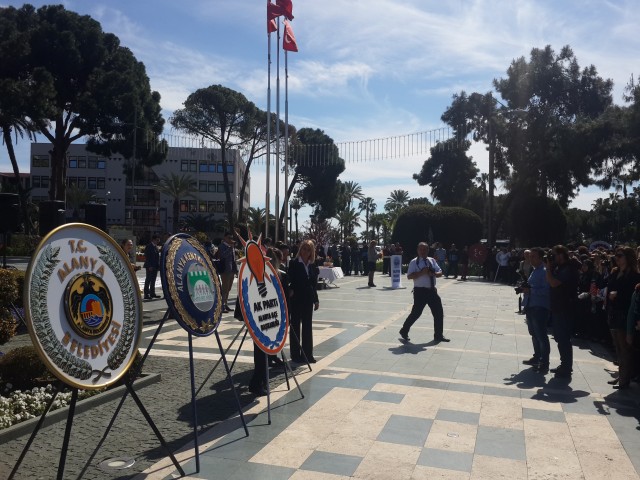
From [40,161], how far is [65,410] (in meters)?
78.4

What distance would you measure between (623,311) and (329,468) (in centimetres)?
456

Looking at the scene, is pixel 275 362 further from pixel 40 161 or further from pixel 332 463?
pixel 40 161

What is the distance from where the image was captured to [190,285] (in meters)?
4.80

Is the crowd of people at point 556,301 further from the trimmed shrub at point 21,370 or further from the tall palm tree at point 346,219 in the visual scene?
the tall palm tree at point 346,219

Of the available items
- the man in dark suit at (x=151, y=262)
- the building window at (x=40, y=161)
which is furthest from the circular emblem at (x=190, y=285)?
the building window at (x=40, y=161)

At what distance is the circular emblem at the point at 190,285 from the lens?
4.55 metres

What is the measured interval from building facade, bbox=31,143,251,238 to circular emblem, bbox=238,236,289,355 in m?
68.8

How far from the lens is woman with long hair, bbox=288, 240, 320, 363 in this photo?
27.0 ft

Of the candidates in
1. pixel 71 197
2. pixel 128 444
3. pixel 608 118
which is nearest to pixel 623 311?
pixel 128 444

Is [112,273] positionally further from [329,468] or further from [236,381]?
[236,381]

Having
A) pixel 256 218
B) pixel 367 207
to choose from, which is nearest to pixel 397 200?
pixel 367 207

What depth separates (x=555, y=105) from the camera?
1551 inches

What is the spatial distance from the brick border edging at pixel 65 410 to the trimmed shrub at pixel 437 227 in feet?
97.4

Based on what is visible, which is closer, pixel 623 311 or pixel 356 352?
pixel 623 311
